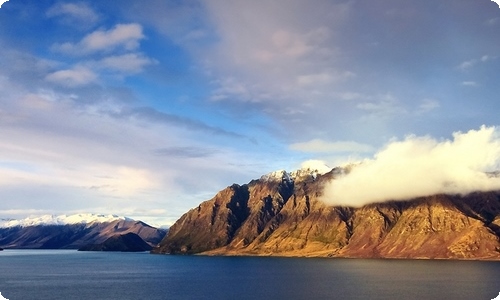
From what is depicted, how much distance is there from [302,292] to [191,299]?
4466cm

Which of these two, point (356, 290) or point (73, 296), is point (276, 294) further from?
point (73, 296)

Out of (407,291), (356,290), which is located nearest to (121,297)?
(356,290)

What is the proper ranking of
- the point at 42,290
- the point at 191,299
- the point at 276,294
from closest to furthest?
the point at 191,299
the point at 276,294
the point at 42,290

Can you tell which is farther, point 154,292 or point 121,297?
point 154,292

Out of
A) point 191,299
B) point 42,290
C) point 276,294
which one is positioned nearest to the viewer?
point 191,299

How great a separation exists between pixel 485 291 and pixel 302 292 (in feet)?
237

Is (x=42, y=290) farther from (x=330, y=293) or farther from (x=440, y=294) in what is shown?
(x=440, y=294)

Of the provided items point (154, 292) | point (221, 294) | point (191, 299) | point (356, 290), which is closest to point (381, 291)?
point (356, 290)

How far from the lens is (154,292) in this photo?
19050 cm

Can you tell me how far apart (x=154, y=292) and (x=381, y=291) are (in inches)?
3571

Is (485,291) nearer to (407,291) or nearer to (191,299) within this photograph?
(407,291)

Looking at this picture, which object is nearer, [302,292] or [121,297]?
[121,297]

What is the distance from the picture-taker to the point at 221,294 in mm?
182125

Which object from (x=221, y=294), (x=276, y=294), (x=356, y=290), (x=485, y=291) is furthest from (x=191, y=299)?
(x=485, y=291)
